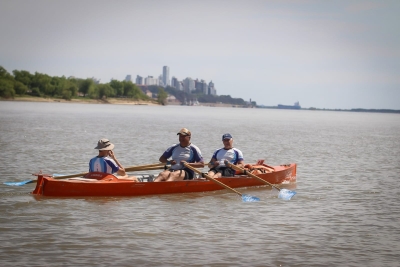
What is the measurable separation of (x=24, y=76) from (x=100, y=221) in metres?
160

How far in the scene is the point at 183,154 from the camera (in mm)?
18906

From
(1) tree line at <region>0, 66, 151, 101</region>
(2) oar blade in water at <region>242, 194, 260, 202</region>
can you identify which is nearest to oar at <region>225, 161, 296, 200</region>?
(2) oar blade in water at <region>242, 194, 260, 202</region>

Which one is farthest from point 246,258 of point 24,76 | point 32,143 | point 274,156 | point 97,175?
point 24,76

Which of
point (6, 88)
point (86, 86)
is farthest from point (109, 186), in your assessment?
point (86, 86)

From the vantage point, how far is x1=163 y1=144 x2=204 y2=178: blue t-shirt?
18.9 meters

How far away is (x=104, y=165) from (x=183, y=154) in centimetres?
273

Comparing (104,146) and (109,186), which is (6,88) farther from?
(104,146)

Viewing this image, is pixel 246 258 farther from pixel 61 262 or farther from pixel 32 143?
pixel 32 143

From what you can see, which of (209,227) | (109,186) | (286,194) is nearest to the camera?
(209,227)

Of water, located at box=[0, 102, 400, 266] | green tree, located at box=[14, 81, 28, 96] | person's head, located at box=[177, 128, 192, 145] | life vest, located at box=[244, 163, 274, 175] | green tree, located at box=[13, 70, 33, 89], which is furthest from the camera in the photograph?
green tree, located at box=[13, 70, 33, 89]

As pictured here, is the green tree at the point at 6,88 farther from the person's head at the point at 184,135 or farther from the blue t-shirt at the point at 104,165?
the blue t-shirt at the point at 104,165

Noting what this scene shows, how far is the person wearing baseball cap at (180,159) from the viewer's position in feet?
61.7

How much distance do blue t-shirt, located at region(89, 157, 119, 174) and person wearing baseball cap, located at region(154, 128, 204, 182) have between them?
181 cm

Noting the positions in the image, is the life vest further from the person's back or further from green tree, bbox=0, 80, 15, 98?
green tree, bbox=0, 80, 15, 98
